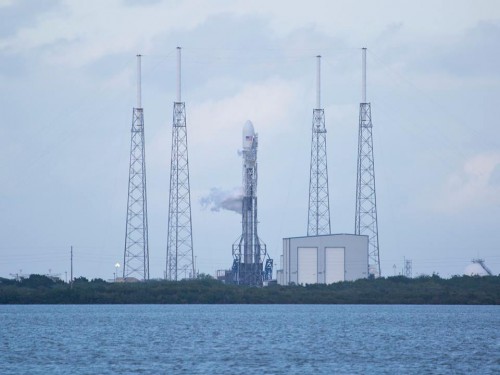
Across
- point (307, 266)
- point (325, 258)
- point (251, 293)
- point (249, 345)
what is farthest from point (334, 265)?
point (249, 345)

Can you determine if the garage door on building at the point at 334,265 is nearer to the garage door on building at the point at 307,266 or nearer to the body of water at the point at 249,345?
the garage door on building at the point at 307,266

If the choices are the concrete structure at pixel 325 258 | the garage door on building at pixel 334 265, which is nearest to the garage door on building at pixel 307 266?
the concrete structure at pixel 325 258

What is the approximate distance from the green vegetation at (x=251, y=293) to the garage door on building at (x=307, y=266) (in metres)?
1.61

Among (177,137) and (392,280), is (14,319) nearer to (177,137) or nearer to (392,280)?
(177,137)

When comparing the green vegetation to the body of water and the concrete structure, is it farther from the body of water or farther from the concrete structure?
the body of water

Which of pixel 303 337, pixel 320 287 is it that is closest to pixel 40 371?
pixel 303 337

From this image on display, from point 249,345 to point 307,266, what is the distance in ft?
154

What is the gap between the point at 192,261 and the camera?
289ft

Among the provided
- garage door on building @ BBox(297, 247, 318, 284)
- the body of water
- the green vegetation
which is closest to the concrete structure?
garage door on building @ BBox(297, 247, 318, 284)

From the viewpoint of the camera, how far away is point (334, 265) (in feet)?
330

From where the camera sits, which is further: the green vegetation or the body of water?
the green vegetation

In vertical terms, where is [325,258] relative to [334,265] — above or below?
above

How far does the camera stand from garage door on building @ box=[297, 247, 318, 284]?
328 ft

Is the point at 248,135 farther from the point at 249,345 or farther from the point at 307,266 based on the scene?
the point at 249,345
